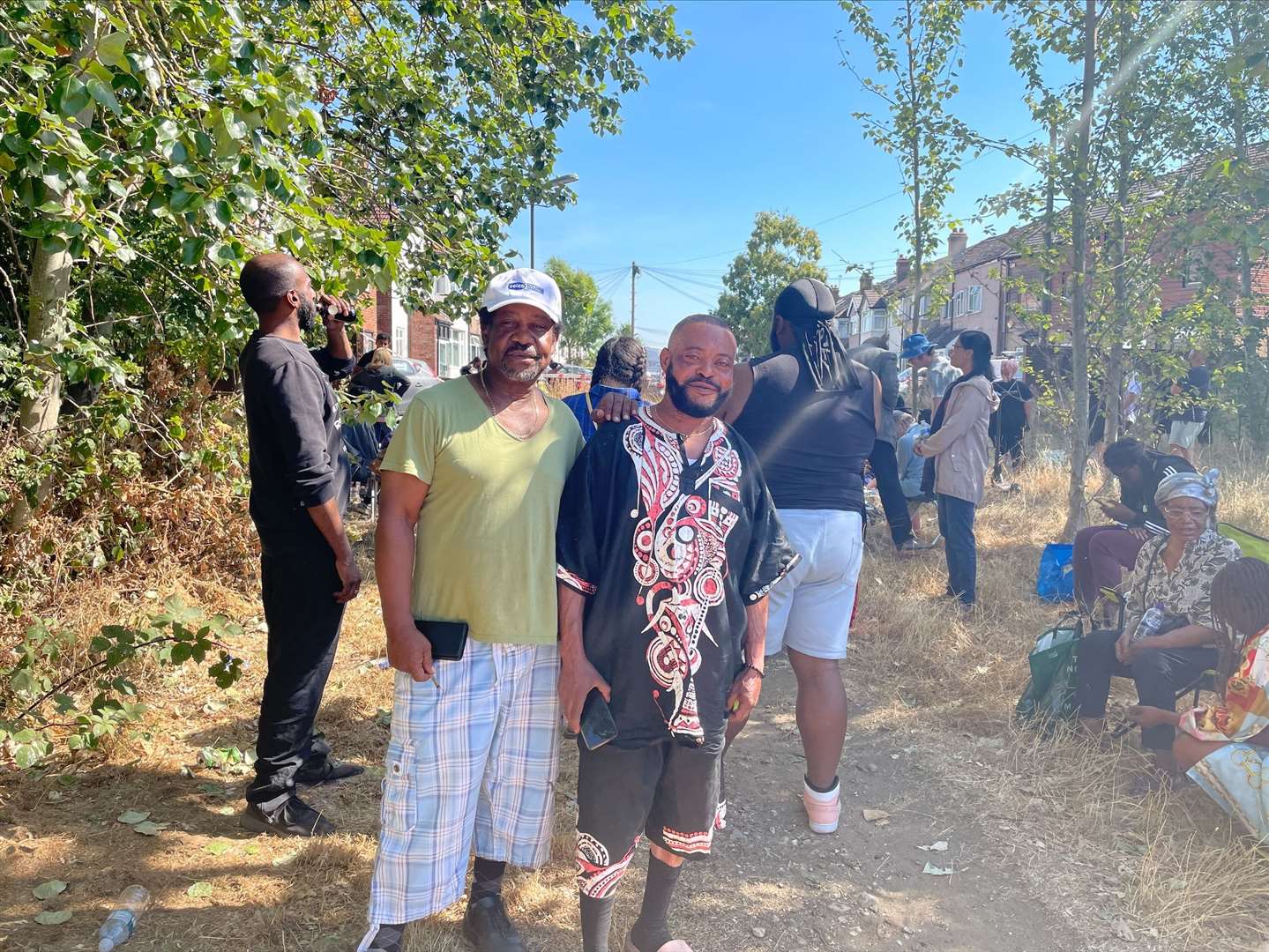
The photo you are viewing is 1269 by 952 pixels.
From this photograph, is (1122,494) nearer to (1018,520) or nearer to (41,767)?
(1018,520)

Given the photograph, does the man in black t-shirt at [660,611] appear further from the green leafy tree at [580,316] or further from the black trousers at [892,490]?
the green leafy tree at [580,316]

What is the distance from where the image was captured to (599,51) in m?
5.16

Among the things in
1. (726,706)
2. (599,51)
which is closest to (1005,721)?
(726,706)

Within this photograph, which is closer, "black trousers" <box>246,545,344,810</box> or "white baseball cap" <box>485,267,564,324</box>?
"white baseball cap" <box>485,267,564,324</box>

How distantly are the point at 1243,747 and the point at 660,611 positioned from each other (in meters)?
2.46

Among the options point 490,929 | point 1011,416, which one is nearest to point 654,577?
point 490,929

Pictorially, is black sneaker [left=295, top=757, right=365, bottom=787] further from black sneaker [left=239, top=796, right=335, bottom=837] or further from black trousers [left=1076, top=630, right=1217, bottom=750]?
black trousers [left=1076, top=630, right=1217, bottom=750]

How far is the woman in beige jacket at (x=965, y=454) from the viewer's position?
17.8 ft

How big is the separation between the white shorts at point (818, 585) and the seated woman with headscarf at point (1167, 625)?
1.63m

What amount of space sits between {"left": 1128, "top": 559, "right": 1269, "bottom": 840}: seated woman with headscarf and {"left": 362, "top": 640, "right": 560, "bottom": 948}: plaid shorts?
2564 mm

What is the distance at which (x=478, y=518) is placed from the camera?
208 cm

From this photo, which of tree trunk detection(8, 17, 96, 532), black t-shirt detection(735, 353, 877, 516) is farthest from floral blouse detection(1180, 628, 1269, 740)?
tree trunk detection(8, 17, 96, 532)

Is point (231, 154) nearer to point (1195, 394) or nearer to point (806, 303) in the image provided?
point (806, 303)

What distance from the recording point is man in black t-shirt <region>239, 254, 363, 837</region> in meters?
2.57
